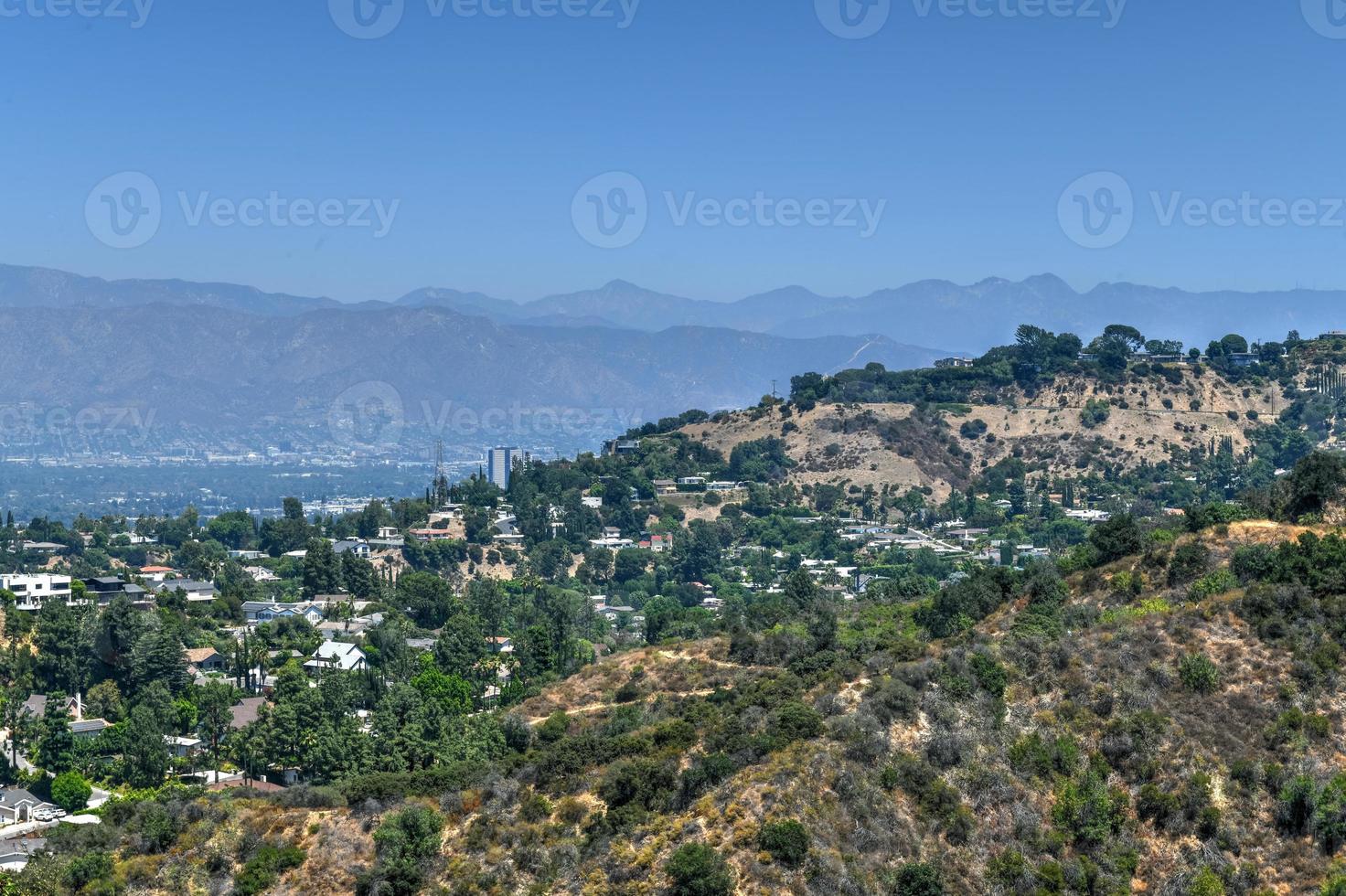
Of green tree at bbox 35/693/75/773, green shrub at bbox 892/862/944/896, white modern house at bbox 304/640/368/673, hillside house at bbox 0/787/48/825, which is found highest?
green shrub at bbox 892/862/944/896

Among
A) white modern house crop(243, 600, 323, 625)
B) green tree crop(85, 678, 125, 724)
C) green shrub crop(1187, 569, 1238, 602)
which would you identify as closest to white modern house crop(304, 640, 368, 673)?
white modern house crop(243, 600, 323, 625)

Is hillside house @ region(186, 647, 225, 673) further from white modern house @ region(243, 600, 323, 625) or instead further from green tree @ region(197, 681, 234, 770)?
white modern house @ region(243, 600, 323, 625)

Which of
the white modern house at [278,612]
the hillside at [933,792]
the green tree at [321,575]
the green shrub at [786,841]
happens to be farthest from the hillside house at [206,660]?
the green shrub at [786,841]

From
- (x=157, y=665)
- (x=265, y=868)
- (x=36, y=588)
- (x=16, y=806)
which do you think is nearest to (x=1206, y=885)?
(x=265, y=868)

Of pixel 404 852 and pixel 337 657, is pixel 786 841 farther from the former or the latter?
pixel 337 657

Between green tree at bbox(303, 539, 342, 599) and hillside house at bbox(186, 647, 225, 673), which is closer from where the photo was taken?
hillside house at bbox(186, 647, 225, 673)
